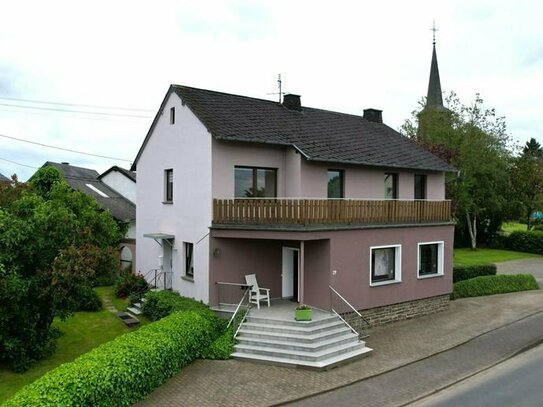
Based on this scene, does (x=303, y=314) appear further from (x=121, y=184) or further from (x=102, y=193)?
(x=121, y=184)

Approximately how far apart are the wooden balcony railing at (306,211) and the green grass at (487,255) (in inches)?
840

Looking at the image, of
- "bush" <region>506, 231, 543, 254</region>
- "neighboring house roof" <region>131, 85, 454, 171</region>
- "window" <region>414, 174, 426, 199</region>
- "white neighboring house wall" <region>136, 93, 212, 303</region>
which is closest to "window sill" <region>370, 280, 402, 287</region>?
"neighboring house roof" <region>131, 85, 454, 171</region>

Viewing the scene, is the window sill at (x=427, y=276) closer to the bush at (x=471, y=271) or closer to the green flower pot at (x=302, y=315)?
the bush at (x=471, y=271)

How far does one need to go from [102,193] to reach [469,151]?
27.7m

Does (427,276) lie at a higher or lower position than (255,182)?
lower

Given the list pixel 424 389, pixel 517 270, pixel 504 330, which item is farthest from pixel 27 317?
pixel 517 270

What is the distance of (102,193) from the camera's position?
1259 inches

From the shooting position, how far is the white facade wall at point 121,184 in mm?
31850

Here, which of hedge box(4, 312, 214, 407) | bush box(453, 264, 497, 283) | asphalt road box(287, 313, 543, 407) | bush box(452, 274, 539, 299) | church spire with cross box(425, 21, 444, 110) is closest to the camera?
hedge box(4, 312, 214, 407)

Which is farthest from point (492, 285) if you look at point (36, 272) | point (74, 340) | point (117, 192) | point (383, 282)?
point (117, 192)

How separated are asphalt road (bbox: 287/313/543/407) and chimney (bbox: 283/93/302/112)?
1261 centimetres

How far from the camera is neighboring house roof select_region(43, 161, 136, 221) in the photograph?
29.1 metres

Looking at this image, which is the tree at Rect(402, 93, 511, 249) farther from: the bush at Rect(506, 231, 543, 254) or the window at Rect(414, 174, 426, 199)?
the window at Rect(414, 174, 426, 199)

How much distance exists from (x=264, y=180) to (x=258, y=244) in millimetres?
2680
